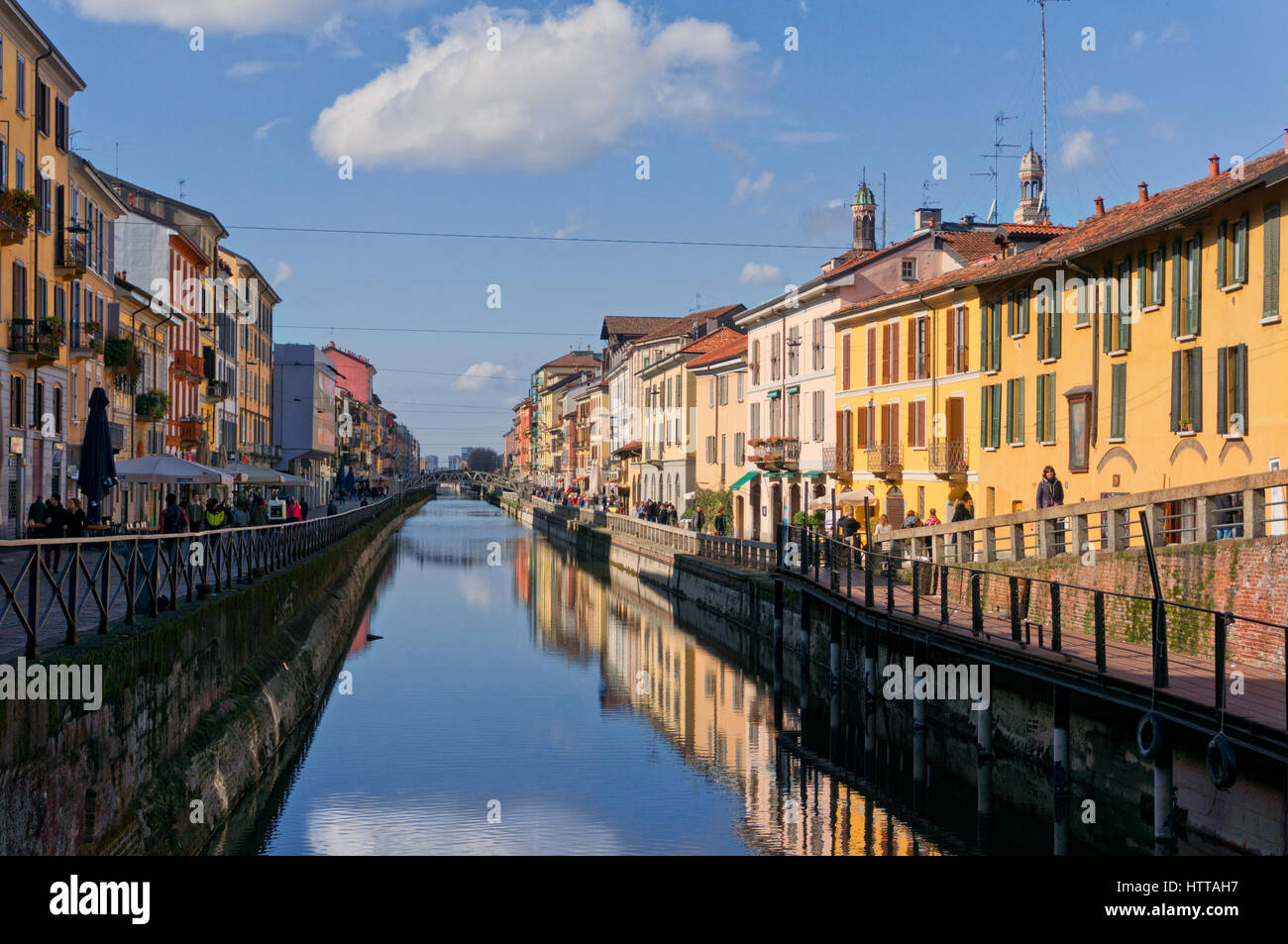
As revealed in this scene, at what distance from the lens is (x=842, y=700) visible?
24562mm

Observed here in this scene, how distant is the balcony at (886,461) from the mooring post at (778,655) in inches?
413

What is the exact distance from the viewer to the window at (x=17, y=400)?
30781 millimetres

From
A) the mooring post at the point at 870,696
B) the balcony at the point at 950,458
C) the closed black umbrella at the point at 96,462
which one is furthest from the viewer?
the balcony at the point at 950,458

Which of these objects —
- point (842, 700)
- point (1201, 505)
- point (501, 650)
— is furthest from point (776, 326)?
point (1201, 505)

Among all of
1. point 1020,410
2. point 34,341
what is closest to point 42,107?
point 34,341

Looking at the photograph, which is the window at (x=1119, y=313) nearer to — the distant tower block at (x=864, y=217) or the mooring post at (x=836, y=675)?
the mooring post at (x=836, y=675)

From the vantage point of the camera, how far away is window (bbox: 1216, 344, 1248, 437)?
2128cm

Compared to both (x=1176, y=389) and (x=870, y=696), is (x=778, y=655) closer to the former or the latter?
(x=870, y=696)

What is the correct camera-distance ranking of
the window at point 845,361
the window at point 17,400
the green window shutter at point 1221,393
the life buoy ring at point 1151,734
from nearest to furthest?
1. the life buoy ring at point 1151,734
2. the green window shutter at point 1221,393
3. the window at point 17,400
4. the window at point 845,361

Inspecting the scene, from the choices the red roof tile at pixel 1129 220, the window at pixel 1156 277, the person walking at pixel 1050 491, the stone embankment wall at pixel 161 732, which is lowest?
the stone embankment wall at pixel 161 732

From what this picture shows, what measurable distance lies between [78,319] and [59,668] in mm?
28872

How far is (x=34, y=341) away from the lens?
102 feet

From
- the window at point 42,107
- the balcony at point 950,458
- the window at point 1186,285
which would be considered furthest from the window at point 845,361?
the window at point 42,107
